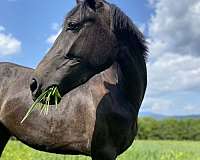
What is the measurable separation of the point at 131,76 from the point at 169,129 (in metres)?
Result: 39.9

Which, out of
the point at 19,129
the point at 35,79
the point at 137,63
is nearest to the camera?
the point at 35,79

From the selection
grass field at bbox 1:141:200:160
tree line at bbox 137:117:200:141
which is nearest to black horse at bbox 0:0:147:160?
grass field at bbox 1:141:200:160

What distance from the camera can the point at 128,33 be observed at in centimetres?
550

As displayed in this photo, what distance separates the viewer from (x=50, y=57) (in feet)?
16.0

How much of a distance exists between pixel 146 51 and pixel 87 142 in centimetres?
139

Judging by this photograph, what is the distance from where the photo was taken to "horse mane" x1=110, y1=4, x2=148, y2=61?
17.3 feet

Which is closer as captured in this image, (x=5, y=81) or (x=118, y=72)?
(x=118, y=72)

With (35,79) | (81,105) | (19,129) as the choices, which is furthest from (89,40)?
(19,129)

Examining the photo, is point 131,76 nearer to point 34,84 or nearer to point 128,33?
point 128,33

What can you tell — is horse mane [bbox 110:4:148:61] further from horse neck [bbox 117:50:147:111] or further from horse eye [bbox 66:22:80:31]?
horse eye [bbox 66:22:80:31]

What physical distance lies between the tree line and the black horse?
125 ft

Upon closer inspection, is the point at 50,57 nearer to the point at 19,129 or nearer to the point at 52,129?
the point at 52,129

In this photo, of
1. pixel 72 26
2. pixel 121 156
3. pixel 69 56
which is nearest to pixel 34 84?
pixel 69 56

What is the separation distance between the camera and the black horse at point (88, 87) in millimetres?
4906
